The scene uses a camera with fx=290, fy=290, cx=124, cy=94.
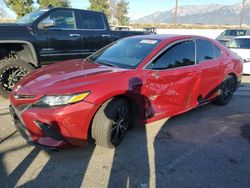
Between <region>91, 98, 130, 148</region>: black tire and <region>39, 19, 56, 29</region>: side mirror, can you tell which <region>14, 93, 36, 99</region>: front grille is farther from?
<region>39, 19, 56, 29</region>: side mirror

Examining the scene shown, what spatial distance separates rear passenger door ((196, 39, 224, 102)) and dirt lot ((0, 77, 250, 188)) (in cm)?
80

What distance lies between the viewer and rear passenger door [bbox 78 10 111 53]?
7.23 m

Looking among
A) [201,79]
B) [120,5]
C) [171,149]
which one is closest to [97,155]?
[171,149]

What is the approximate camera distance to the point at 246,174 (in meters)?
3.45

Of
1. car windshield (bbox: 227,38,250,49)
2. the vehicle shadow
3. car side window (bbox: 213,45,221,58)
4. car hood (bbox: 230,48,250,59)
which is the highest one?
car side window (bbox: 213,45,221,58)

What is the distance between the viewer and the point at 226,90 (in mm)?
6121

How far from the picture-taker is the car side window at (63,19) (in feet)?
22.2

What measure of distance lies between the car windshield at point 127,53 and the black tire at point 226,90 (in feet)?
6.86

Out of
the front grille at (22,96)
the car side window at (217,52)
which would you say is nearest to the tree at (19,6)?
the car side window at (217,52)

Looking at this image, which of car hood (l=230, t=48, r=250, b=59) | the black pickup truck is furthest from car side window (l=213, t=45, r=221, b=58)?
car hood (l=230, t=48, r=250, b=59)

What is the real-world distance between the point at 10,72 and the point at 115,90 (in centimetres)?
324

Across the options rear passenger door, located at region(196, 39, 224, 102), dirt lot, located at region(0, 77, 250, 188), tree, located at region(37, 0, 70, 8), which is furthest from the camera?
tree, located at region(37, 0, 70, 8)

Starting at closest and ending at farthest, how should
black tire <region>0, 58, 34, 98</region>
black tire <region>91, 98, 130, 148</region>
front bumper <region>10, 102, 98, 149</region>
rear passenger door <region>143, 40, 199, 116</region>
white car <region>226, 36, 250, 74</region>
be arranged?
front bumper <region>10, 102, 98, 149</region>
black tire <region>91, 98, 130, 148</region>
rear passenger door <region>143, 40, 199, 116</region>
black tire <region>0, 58, 34, 98</region>
white car <region>226, 36, 250, 74</region>

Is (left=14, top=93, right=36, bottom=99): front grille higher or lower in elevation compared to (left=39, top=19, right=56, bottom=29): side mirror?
lower
